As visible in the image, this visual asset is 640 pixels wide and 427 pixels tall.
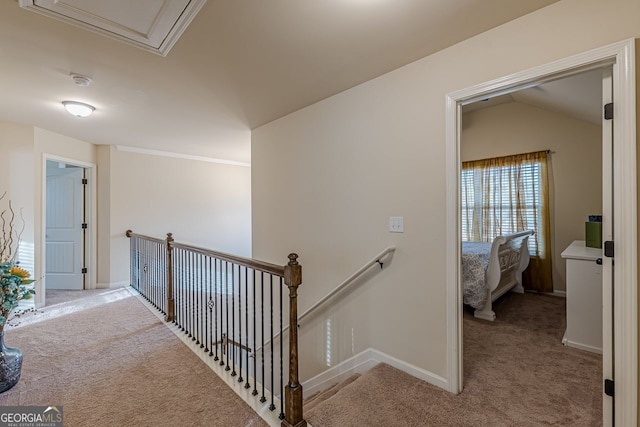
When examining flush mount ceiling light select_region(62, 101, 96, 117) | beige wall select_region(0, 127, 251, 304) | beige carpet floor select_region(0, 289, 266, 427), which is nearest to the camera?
beige carpet floor select_region(0, 289, 266, 427)

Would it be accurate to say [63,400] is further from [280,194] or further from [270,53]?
[270,53]

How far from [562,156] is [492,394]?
3.85 meters

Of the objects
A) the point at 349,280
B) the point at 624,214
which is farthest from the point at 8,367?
the point at 624,214

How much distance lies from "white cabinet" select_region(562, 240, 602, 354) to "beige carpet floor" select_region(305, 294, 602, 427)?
11 centimetres

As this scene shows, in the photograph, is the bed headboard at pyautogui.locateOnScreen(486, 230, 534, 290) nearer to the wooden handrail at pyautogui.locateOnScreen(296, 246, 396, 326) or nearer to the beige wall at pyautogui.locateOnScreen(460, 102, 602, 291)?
the beige wall at pyautogui.locateOnScreen(460, 102, 602, 291)

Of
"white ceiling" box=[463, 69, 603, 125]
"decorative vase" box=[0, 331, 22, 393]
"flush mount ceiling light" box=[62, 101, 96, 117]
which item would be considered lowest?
"decorative vase" box=[0, 331, 22, 393]

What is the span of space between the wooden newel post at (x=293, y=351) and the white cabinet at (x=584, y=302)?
2499 mm

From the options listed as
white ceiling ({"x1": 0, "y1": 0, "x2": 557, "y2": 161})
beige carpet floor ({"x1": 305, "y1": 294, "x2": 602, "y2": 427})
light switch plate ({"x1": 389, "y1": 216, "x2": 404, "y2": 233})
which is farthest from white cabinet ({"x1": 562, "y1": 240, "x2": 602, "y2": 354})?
white ceiling ({"x1": 0, "y1": 0, "x2": 557, "y2": 161})

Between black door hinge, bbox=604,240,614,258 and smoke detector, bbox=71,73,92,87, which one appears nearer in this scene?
black door hinge, bbox=604,240,614,258

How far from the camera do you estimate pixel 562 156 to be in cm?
419

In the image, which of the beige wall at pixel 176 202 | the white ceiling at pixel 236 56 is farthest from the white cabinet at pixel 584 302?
the beige wall at pixel 176 202

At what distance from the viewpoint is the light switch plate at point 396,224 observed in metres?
2.17

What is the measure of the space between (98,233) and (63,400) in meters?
3.49

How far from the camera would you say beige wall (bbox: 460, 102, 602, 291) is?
3980mm
